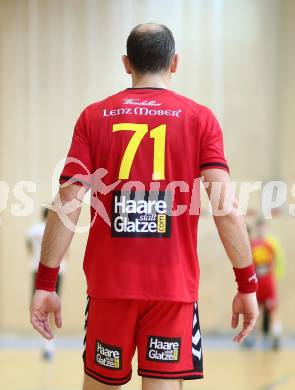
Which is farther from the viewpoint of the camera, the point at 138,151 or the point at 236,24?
the point at 236,24

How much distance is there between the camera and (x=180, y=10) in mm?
13320

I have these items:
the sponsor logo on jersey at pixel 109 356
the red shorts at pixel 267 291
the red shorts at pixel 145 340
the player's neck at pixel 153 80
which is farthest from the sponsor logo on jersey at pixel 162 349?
the red shorts at pixel 267 291

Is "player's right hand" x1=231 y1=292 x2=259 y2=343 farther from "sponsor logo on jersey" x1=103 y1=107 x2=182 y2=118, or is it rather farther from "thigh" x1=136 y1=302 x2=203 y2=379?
"sponsor logo on jersey" x1=103 y1=107 x2=182 y2=118

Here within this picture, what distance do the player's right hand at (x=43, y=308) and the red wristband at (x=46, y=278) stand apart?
0.02 meters

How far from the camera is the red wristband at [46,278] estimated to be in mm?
3387

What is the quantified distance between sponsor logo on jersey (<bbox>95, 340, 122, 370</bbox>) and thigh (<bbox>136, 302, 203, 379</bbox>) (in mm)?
85

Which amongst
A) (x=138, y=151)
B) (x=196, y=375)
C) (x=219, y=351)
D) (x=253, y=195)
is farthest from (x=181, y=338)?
(x=253, y=195)

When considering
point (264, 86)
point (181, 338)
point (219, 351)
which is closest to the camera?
point (181, 338)

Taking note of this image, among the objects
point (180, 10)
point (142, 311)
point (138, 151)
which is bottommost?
point (142, 311)

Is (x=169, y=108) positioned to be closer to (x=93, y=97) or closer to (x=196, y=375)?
(x=196, y=375)

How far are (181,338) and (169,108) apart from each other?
36.9 inches

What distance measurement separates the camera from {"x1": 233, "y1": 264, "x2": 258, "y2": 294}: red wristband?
132 inches

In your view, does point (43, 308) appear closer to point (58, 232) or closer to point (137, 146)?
point (58, 232)

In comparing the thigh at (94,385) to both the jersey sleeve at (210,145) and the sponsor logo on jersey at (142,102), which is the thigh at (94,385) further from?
the sponsor logo on jersey at (142,102)
